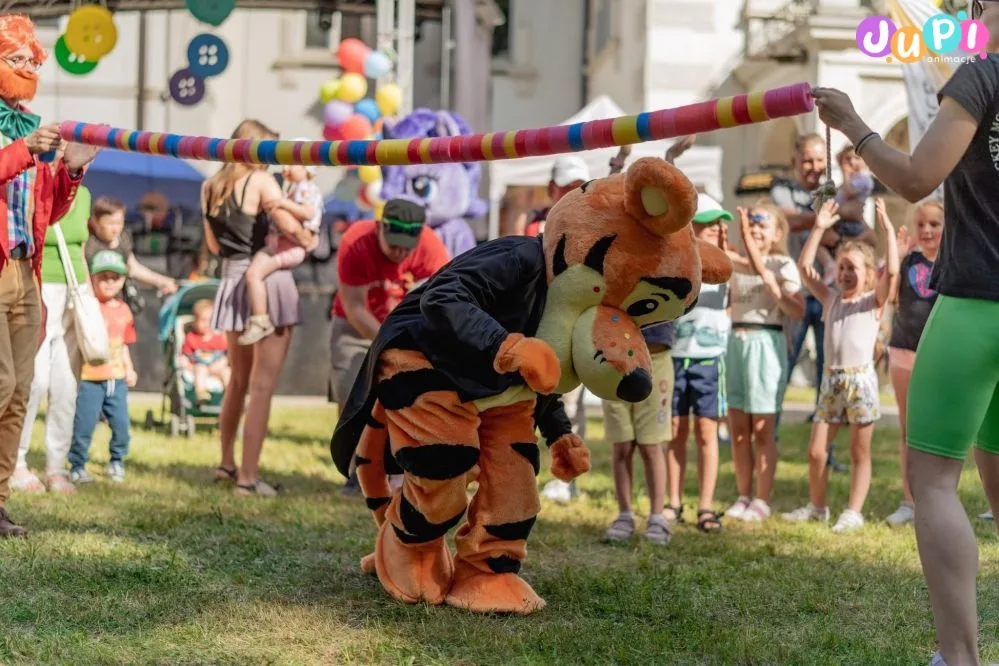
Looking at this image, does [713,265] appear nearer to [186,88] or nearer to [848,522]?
[848,522]

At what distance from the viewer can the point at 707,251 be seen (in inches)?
164

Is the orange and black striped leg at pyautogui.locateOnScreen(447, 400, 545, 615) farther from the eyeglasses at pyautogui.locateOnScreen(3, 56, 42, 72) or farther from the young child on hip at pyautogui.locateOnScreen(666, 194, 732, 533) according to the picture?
the eyeglasses at pyautogui.locateOnScreen(3, 56, 42, 72)

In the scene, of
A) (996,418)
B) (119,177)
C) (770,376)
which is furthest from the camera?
(119,177)

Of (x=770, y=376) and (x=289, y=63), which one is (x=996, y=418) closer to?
(x=770, y=376)

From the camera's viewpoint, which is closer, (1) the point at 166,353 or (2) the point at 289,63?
(1) the point at 166,353

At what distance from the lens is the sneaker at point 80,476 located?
266 inches

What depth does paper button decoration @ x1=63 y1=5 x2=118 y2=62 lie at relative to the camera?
34.8 ft

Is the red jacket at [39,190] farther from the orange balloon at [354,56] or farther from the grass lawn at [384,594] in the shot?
the orange balloon at [354,56]

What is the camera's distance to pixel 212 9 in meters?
10.7

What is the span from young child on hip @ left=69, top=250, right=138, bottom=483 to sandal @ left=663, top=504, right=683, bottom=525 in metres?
2.99

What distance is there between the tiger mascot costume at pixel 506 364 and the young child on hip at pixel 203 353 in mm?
5303

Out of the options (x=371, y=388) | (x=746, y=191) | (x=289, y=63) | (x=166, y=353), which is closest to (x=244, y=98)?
(x=289, y=63)

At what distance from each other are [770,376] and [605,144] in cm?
278

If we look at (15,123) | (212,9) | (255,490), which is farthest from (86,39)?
(15,123)
